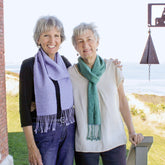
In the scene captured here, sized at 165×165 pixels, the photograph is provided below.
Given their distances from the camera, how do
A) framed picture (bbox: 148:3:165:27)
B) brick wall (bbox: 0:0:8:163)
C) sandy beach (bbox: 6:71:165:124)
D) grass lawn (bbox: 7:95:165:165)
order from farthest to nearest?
sandy beach (bbox: 6:71:165:124)
grass lawn (bbox: 7:95:165:165)
framed picture (bbox: 148:3:165:27)
brick wall (bbox: 0:0:8:163)

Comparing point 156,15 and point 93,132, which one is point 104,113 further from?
point 156,15

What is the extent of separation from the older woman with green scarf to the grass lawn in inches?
173

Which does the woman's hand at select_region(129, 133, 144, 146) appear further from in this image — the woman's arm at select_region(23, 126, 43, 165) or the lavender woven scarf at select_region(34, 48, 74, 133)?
the woman's arm at select_region(23, 126, 43, 165)

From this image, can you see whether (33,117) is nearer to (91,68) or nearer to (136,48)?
(91,68)

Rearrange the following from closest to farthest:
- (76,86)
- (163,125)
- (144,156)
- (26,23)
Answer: (144,156) < (76,86) < (163,125) < (26,23)

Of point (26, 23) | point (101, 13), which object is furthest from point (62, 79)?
point (101, 13)

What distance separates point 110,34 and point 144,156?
5661 centimetres

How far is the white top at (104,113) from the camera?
1.79 metres

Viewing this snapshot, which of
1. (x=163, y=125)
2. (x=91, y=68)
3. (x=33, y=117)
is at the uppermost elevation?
(x=91, y=68)

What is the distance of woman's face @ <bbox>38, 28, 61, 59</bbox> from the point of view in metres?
1.74

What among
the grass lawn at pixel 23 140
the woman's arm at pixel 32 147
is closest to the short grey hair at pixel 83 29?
the woman's arm at pixel 32 147

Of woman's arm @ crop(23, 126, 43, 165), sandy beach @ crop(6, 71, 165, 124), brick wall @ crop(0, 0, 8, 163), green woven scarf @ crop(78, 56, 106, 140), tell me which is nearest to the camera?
woman's arm @ crop(23, 126, 43, 165)

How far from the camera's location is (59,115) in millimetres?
1753

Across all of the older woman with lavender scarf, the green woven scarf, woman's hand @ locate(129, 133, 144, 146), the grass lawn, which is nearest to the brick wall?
the grass lawn
